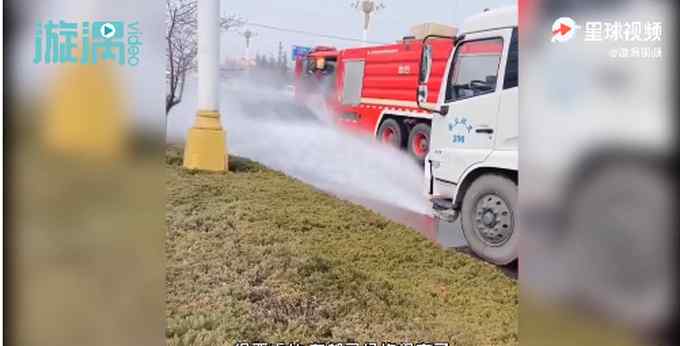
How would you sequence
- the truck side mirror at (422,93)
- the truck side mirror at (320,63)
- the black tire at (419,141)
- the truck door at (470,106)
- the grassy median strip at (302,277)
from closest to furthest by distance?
the grassy median strip at (302,277)
the truck door at (470,106)
the truck side mirror at (320,63)
the black tire at (419,141)
the truck side mirror at (422,93)

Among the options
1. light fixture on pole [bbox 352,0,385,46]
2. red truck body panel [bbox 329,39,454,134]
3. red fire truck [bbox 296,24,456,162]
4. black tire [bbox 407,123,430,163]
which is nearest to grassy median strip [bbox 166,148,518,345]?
black tire [bbox 407,123,430,163]

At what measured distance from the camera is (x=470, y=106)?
279 cm

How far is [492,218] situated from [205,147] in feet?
4.76

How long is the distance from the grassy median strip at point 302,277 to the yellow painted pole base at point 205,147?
50 millimetres

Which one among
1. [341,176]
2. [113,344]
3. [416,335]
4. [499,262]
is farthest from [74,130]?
[499,262]

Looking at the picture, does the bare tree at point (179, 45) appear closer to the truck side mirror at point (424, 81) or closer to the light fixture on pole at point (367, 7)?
the light fixture on pole at point (367, 7)

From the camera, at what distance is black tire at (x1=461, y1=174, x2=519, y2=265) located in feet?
8.47

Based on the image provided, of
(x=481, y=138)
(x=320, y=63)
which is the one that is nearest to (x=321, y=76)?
(x=320, y=63)

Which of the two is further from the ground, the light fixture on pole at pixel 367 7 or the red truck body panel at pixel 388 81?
the light fixture on pole at pixel 367 7

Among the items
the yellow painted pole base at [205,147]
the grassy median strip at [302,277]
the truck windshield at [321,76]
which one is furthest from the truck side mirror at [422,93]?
the yellow painted pole base at [205,147]

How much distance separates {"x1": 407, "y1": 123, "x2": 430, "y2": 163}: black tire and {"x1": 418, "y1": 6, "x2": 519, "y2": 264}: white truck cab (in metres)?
0.07

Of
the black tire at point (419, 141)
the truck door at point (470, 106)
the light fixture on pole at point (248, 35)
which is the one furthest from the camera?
the black tire at point (419, 141)

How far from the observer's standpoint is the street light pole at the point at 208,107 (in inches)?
96.3

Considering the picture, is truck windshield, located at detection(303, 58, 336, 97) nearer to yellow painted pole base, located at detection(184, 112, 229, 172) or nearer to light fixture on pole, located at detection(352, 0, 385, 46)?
light fixture on pole, located at detection(352, 0, 385, 46)
